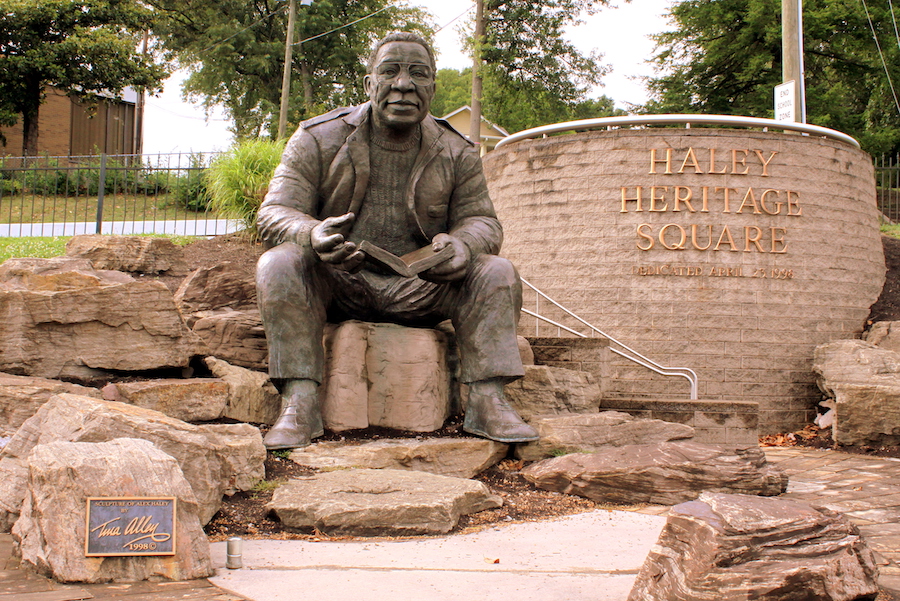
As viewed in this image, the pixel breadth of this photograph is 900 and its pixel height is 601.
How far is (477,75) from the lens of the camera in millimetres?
18234

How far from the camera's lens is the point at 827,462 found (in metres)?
6.98

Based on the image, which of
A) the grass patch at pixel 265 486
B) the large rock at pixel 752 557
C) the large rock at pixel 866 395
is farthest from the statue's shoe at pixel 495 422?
the large rock at pixel 866 395

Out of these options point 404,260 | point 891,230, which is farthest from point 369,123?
point 891,230

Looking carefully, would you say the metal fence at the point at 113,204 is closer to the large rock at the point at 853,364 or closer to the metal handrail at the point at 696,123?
the metal handrail at the point at 696,123

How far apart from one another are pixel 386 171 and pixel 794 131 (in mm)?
6615

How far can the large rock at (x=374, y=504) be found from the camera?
3.38m

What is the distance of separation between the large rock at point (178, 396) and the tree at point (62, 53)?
17.0 metres

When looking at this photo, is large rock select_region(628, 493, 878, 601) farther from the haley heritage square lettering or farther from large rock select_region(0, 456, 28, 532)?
the haley heritage square lettering

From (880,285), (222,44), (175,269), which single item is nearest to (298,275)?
(175,269)

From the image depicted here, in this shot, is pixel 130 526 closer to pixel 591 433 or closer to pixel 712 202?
pixel 591 433

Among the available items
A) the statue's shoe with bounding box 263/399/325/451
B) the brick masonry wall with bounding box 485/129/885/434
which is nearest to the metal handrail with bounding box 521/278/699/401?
the brick masonry wall with bounding box 485/129/885/434

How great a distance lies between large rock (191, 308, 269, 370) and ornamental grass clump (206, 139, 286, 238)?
527 cm

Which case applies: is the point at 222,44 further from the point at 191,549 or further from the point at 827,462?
the point at 191,549

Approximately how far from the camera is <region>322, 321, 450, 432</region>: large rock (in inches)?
182
